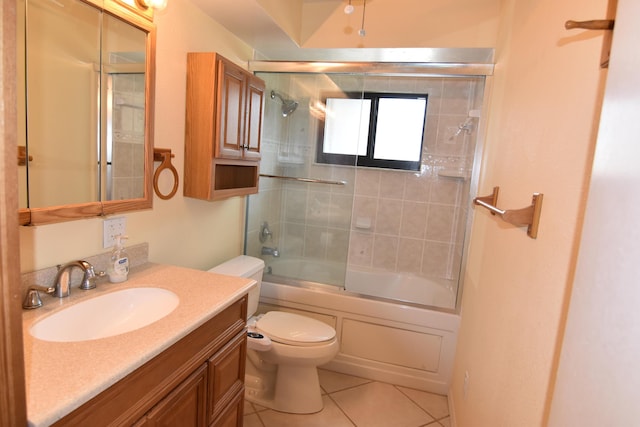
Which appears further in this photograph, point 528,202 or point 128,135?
point 128,135

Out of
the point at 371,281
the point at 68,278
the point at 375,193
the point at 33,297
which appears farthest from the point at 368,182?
the point at 33,297

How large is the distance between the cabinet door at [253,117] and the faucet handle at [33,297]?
4.32ft

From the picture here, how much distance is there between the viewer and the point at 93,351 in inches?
37.0

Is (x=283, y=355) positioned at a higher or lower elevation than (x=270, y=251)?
lower

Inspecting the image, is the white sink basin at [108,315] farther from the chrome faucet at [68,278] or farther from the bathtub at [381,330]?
the bathtub at [381,330]

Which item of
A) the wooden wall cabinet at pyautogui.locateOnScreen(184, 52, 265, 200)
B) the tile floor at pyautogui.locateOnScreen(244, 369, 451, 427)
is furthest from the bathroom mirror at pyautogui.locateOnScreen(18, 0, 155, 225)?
the tile floor at pyautogui.locateOnScreen(244, 369, 451, 427)

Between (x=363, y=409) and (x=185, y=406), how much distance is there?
4.61 ft

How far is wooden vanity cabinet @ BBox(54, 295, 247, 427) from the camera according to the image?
893mm

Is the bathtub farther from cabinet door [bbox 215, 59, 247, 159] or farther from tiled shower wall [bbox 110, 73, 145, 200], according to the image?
tiled shower wall [bbox 110, 73, 145, 200]

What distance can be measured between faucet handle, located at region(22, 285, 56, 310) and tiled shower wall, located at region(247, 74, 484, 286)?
1.71m

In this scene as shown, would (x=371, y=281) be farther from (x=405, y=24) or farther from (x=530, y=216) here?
(x=530, y=216)

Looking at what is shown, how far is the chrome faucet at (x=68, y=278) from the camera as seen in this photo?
4.06ft

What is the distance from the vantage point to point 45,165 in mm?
1202

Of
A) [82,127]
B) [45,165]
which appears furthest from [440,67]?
[45,165]
